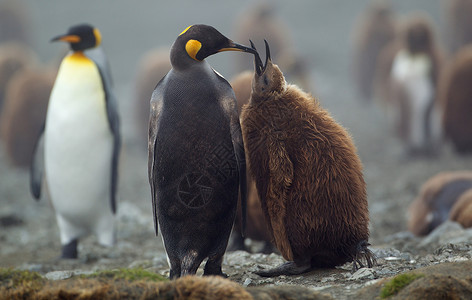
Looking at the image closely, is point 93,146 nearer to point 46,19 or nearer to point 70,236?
point 70,236

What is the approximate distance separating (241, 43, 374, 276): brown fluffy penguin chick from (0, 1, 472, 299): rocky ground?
0.18 meters

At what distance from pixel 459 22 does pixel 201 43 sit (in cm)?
1357

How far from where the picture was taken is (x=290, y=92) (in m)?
4.23

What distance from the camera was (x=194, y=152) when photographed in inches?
159

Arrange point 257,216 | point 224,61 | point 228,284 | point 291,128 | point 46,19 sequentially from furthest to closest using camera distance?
point 46,19 < point 224,61 < point 257,216 < point 291,128 < point 228,284

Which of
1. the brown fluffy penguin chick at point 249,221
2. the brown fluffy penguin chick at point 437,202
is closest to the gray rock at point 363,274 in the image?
the brown fluffy penguin chick at point 249,221

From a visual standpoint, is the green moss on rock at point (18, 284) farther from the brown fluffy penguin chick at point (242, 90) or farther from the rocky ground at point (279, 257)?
the brown fluffy penguin chick at point (242, 90)

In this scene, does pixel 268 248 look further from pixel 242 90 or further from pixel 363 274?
pixel 363 274

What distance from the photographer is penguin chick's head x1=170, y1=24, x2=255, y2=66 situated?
4.06 meters

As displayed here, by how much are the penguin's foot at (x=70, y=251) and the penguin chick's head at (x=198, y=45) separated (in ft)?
10.1

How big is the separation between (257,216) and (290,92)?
1408mm

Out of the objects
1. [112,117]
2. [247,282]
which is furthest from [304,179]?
[112,117]

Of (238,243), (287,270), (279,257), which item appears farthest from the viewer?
(238,243)

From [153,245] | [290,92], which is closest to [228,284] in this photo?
[290,92]
